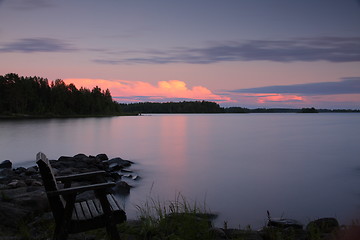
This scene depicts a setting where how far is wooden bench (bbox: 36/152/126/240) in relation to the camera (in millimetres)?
4992

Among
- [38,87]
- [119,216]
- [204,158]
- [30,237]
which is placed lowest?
[204,158]

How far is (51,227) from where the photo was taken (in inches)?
277

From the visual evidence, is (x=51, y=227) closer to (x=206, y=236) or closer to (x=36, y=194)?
(x=36, y=194)

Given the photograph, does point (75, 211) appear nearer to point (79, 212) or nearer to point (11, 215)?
point (79, 212)

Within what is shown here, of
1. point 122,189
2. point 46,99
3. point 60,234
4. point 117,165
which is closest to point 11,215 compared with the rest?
point 60,234

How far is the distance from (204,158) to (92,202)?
80.6ft

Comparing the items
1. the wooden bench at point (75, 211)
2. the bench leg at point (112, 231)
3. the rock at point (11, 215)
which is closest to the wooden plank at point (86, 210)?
the wooden bench at point (75, 211)

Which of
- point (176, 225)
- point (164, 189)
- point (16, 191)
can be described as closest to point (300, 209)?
point (164, 189)

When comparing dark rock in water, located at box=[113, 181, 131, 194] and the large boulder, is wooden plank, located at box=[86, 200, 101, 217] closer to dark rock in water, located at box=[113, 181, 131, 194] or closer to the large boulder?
dark rock in water, located at box=[113, 181, 131, 194]

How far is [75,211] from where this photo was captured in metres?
5.82

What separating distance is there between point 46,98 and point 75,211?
137 m

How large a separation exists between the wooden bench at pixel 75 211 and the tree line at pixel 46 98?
121699mm

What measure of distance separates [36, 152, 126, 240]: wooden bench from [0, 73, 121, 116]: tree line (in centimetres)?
12170

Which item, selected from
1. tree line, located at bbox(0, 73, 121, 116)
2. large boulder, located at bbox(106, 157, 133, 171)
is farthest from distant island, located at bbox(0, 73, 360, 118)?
large boulder, located at bbox(106, 157, 133, 171)
